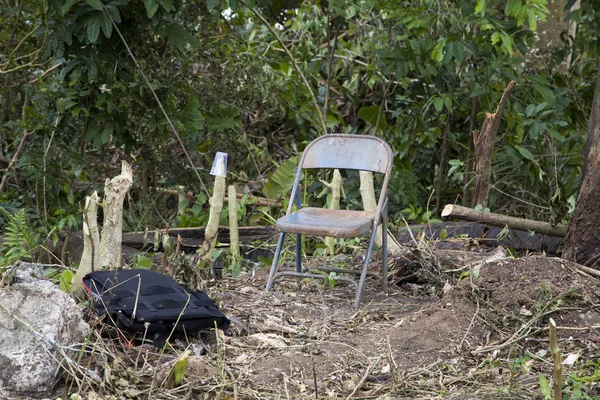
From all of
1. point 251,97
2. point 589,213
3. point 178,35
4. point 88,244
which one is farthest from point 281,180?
point 88,244

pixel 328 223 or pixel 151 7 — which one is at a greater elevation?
pixel 151 7

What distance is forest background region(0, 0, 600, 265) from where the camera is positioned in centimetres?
659

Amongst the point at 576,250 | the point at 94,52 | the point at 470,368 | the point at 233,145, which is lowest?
the point at 470,368

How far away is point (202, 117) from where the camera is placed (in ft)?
22.8

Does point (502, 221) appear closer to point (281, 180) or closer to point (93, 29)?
point (281, 180)

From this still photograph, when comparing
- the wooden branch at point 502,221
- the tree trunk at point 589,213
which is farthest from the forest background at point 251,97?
the tree trunk at point 589,213

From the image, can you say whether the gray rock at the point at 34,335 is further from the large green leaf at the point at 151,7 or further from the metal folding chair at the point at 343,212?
the large green leaf at the point at 151,7

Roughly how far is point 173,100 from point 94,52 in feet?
2.78

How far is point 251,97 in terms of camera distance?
7.52 metres

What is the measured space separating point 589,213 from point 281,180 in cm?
380

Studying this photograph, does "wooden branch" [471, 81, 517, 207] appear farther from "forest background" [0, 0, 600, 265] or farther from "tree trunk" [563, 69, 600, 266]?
"tree trunk" [563, 69, 600, 266]

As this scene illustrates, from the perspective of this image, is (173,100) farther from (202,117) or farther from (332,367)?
(332,367)

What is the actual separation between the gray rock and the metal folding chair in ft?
5.42

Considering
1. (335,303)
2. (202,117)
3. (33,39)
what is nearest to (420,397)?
(335,303)
